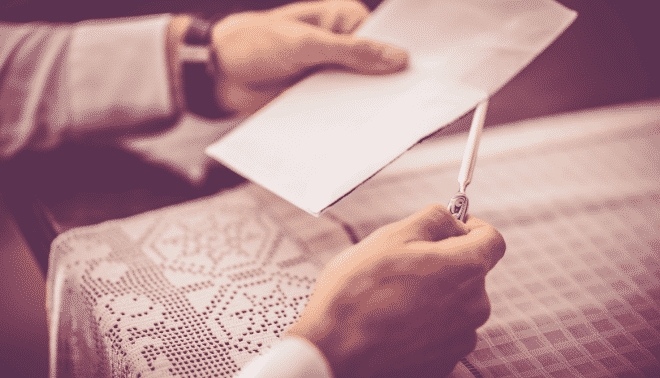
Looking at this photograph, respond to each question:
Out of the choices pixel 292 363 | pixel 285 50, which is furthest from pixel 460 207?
pixel 285 50

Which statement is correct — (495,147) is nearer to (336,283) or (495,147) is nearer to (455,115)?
(455,115)

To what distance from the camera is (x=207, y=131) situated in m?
0.61

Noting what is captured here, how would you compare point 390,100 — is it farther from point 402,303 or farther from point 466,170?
point 402,303

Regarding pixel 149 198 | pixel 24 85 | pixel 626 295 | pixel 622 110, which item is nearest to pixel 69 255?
pixel 149 198

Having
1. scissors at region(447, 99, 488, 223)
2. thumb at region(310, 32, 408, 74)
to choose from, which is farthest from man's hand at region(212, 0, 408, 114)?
scissors at region(447, 99, 488, 223)

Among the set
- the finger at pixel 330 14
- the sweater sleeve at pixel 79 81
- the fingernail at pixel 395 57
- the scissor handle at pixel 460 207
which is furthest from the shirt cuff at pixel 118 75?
the scissor handle at pixel 460 207

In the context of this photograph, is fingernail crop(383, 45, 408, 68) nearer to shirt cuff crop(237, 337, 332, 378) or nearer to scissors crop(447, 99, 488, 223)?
scissors crop(447, 99, 488, 223)

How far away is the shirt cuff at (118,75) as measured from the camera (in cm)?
50

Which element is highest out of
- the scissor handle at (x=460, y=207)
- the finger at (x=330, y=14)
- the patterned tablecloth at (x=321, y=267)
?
the finger at (x=330, y=14)

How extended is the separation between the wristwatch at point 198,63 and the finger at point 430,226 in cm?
38

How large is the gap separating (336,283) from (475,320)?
0.09 m

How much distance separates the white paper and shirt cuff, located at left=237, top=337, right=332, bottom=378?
0.36ft

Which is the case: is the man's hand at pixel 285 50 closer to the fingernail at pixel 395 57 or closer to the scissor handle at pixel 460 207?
the fingernail at pixel 395 57

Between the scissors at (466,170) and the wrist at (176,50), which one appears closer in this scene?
the scissors at (466,170)
